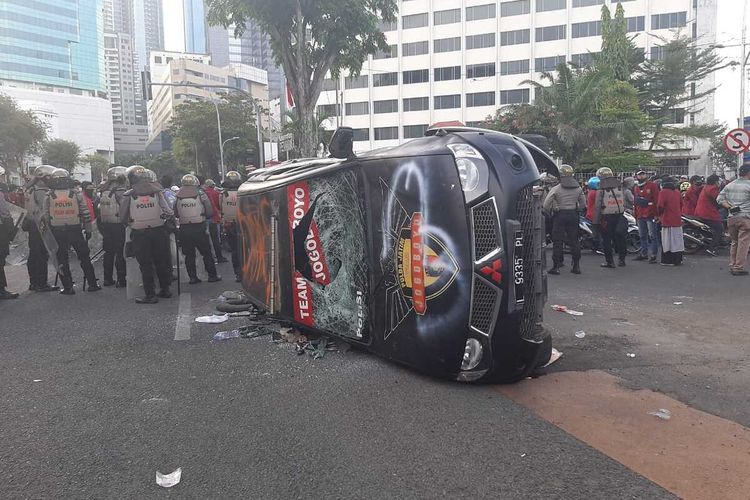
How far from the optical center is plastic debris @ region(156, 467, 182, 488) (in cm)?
281

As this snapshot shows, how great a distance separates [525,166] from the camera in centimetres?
391

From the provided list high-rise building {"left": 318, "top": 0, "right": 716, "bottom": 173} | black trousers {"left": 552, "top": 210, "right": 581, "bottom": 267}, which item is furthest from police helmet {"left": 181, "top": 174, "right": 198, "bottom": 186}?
high-rise building {"left": 318, "top": 0, "right": 716, "bottom": 173}

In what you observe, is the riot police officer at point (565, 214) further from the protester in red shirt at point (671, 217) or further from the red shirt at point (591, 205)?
the protester in red shirt at point (671, 217)

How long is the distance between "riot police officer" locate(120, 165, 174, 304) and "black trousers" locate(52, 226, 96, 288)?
136cm

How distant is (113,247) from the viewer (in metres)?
9.24

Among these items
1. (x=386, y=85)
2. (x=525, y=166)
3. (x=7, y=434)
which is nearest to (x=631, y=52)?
(x=386, y=85)

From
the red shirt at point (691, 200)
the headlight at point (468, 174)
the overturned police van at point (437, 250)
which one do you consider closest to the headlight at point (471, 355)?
the overturned police van at point (437, 250)

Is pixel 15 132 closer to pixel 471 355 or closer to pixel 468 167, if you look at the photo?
pixel 468 167

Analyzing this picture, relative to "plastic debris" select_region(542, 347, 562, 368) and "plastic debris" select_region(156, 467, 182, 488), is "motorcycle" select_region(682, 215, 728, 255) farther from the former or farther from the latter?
"plastic debris" select_region(156, 467, 182, 488)

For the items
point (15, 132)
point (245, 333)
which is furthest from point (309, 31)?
point (15, 132)

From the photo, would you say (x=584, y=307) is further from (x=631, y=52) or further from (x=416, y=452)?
(x=631, y=52)

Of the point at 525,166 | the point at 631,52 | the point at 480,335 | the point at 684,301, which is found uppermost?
the point at 631,52

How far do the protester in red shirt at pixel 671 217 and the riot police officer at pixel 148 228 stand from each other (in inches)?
343

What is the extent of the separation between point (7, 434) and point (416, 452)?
2.55 meters
